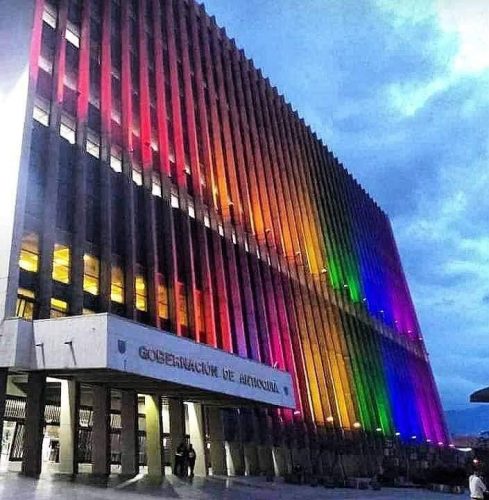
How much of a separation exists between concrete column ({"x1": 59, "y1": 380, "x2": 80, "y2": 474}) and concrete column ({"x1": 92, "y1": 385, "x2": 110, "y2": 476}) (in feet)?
3.05

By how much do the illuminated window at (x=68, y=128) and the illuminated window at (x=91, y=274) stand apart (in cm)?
659

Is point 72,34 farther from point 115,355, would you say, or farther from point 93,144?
point 115,355

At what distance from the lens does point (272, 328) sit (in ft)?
144

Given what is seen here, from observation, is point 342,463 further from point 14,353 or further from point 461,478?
point 14,353

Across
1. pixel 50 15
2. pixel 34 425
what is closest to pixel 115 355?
pixel 34 425

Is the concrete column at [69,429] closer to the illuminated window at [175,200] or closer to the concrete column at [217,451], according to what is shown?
the concrete column at [217,451]

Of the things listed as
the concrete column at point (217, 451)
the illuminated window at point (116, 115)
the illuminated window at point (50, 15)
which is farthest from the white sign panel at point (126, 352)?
the illuminated window at point (50, 15)

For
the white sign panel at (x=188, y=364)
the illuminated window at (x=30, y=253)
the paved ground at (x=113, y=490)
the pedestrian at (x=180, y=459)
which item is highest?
the illuminated window at (x=30, y=253)

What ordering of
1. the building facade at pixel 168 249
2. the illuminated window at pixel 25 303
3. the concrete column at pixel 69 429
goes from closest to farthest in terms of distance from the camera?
the illuminated window at pixel 25 303
the concrete column at pixel 69 429
the building facade at pixel 168 249

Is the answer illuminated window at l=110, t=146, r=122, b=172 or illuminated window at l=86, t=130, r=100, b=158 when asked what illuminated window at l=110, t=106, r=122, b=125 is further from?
illuminated window at l=86, t=130, r=100, b=158

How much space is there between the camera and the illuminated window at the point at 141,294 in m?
32.0

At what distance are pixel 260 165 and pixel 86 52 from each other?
21.3 metres

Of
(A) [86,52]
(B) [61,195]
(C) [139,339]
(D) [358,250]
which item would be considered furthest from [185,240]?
(D) [358,250]

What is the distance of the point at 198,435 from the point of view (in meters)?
32.8
